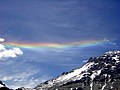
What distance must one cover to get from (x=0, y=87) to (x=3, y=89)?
59.5 inches

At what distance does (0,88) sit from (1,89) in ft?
1.91

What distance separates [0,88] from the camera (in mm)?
80062

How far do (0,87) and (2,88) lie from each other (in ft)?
2.75

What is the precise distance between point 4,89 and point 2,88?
4.49ft

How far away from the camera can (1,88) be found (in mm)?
80625

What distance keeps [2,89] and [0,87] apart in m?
0.95

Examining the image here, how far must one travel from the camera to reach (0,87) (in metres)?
80.6

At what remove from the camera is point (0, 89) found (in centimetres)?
7981

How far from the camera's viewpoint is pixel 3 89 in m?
81.8

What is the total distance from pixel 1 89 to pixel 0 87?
2.00 feet

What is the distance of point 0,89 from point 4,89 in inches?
107

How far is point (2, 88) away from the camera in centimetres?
8119

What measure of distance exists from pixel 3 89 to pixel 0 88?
1834mm
